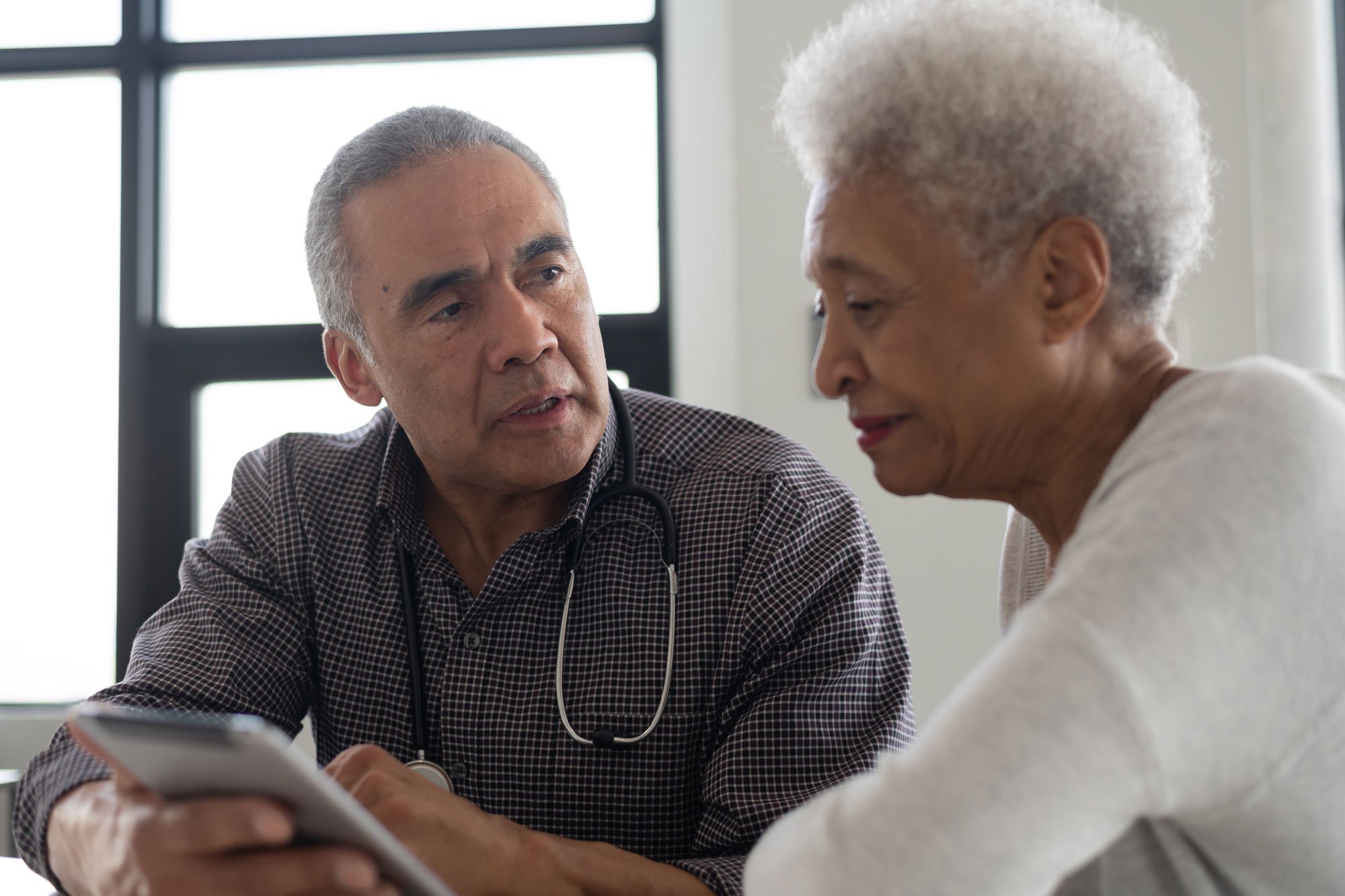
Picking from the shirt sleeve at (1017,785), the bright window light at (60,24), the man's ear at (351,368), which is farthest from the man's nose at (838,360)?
the bright window light at (60,24)

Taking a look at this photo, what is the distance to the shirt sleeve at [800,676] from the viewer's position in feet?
3.82

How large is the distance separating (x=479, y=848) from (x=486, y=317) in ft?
2.12

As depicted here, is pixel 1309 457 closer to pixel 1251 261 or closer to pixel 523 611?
pixel 523 611

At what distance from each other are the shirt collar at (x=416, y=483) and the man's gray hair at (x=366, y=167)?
140mm

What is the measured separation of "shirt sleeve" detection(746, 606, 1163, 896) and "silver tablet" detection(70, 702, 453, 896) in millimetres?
300

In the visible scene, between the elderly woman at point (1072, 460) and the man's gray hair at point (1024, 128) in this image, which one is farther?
the man's gray hair at point (1024, 128)

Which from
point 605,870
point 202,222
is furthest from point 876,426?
point 202,222

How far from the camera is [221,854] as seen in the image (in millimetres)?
840

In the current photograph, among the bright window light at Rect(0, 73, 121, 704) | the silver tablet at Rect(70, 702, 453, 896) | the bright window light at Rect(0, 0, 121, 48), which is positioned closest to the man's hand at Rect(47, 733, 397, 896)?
the silver tablet at Rect(70, 702, 453, 896)

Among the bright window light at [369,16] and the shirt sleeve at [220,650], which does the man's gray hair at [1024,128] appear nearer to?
the shirt sleeve at [220,650]

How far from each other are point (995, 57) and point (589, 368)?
0.70 metres

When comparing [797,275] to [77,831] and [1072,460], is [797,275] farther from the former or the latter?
[77,831]

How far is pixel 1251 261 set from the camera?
2.58 metres

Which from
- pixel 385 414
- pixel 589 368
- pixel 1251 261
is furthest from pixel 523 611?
pixel 1251 261
